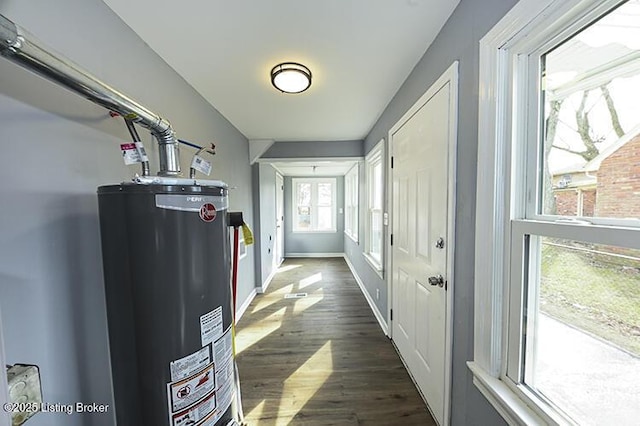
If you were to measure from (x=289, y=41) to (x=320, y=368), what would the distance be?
2347mm

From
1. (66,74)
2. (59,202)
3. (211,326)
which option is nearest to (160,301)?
(211,326)

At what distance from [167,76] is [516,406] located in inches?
94.6

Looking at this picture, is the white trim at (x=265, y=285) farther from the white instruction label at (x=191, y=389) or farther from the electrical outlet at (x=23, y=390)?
the electrical outlet at (x=23, y=390)

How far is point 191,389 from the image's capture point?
2.77ft

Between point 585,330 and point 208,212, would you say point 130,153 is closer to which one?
point 208,212

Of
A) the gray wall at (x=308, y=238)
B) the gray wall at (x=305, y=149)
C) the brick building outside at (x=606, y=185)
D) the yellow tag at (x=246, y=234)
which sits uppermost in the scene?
the gray wall at (x=305, y=149)

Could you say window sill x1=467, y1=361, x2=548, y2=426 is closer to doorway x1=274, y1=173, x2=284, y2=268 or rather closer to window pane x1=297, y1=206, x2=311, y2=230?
doorway x1=274, y1=173, x2=284, y2=268

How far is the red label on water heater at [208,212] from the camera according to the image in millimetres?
863

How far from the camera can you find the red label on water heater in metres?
0.86

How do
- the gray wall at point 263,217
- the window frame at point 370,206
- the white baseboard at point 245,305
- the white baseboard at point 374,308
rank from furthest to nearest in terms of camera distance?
the gray wall at point 263,217 → the white baseboard at point 245,305 → the window frame at point 370,206 → the white baseboard at point 374,308

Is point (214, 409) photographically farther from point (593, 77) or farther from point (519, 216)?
point (593, 77)

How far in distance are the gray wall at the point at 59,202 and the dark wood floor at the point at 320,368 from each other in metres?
1.02

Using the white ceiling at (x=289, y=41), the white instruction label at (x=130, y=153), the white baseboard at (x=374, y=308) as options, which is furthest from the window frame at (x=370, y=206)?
the white instruction label at (x=130, y=153)

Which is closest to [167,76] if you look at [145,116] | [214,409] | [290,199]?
[145,116]
